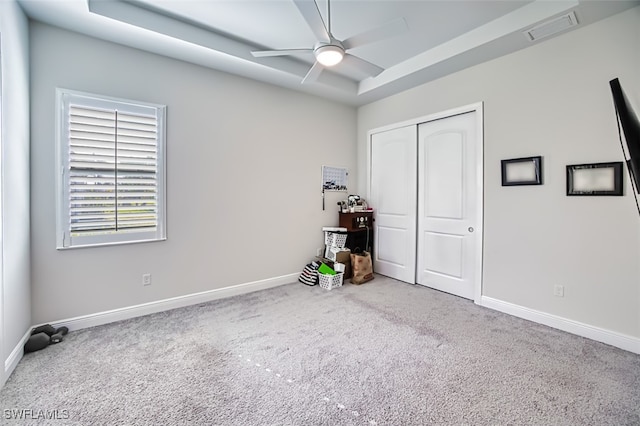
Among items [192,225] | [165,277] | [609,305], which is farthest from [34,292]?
[609,305]

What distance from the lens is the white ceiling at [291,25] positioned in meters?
2.32

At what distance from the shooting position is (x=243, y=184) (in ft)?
11.5

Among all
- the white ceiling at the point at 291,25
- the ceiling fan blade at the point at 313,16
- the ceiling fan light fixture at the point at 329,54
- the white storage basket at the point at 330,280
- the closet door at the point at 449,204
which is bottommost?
the white storage basket at the point at 330,280

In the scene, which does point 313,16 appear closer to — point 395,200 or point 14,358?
point 395,200

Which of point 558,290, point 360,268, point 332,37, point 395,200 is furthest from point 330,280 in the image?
point 332,37

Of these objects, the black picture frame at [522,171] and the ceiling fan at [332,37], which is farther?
the black picture frame at [522,171]

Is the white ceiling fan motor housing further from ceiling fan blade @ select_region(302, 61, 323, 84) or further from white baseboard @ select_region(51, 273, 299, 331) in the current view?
white baseboard @ select_region(51, 273, 299, 331)

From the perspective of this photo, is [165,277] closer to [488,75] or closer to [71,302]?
[71,302]

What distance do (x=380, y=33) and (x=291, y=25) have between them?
1.10 m

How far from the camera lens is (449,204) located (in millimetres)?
3539

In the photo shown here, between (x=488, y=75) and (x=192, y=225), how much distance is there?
3.77 meters

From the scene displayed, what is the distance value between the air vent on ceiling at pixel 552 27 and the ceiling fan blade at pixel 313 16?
1963mm

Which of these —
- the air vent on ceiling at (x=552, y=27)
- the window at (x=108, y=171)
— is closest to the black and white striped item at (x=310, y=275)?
the window at (x=108, y=171)

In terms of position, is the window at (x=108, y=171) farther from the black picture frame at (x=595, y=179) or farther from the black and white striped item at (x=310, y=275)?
the black picture frame at (x=595, y=179)
